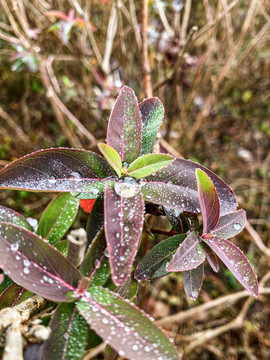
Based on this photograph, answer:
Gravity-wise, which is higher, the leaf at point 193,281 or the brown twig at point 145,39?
Answer: the brown twig at point 145,39

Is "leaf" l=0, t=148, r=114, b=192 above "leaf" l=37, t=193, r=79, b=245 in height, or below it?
above

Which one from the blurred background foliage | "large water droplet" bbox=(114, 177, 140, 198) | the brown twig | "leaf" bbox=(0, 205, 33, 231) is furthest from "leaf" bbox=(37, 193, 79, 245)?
the blurred background foliage

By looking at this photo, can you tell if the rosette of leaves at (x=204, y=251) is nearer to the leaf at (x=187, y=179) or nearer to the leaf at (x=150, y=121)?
the leaf at (x=187, y=179)

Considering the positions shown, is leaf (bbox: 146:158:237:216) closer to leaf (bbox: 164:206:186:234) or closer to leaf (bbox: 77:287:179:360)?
leaf (bbox: 164:206:186:234)

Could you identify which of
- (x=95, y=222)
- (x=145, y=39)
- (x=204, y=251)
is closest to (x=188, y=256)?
(x=204, y=251)

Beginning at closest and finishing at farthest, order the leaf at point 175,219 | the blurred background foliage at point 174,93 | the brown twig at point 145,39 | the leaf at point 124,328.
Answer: the leaf at point 124,328, the leaf at point 175,219, the brown twig at point 145,39, the blurred background foliage at point 174,93

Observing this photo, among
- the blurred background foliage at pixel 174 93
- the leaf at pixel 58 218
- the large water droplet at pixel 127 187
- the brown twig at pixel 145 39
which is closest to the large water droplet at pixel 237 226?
the large water droplet at pixel 127 187

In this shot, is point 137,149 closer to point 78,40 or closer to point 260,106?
point 78,40
